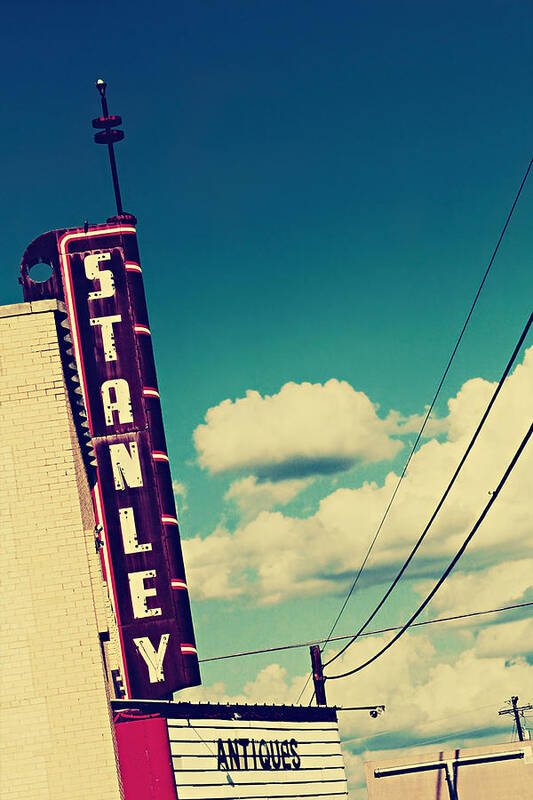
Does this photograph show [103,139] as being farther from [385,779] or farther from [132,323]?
[385,779]

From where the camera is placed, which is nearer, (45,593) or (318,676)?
(45,593)

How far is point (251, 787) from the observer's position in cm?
3047

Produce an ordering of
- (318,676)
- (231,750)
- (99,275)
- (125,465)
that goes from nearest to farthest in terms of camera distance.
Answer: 1. (231,750)
2. (125,465)
3. (99,275)
4. (318,676)

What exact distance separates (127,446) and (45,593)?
12525 millimetres

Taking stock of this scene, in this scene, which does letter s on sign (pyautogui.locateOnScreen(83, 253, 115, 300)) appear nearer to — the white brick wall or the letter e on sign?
the letter e on sign

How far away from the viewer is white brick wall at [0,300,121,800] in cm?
1983

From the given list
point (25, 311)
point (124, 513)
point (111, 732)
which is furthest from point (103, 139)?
point (111, 732)

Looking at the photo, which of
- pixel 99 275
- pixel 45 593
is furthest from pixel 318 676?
pixel 45 593

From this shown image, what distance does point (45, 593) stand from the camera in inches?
810

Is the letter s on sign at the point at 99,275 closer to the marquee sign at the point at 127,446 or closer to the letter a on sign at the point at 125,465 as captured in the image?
the marquee sign at the point at 127,446

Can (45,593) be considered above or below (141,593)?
below

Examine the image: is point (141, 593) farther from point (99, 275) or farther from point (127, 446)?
point (99, 275)

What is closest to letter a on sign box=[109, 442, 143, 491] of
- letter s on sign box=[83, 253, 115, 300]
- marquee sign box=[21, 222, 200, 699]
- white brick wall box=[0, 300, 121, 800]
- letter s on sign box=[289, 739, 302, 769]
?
marquee sign box=[21, 222, 200, 699]

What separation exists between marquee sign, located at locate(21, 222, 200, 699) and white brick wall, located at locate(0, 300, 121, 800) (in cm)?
928
